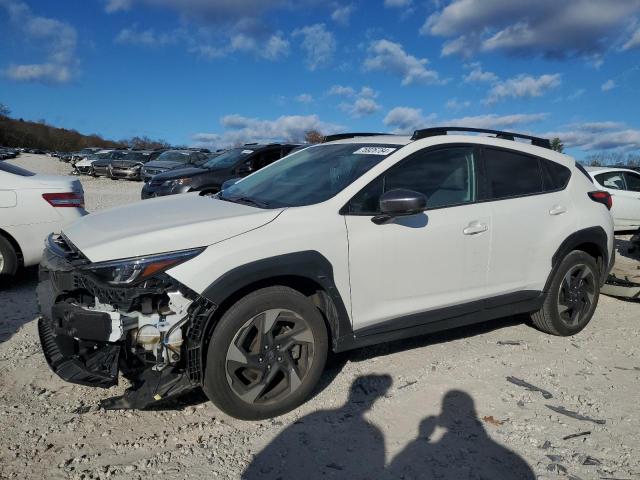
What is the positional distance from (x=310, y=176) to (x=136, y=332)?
1.75 m

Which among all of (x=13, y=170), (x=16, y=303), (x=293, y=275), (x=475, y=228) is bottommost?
(x=16, y=303)

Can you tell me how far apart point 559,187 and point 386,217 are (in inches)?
77.6

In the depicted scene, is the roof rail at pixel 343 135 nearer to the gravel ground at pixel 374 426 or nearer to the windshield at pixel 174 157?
the gravel ground at pixel 374 426

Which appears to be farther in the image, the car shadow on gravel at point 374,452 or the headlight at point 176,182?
the headlight at point 176,182

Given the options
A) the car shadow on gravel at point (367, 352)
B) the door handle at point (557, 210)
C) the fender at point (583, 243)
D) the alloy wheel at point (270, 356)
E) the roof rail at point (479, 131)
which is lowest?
the car shadow on gravel at point (367, 352)

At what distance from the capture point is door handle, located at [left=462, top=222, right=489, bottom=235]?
3.73m

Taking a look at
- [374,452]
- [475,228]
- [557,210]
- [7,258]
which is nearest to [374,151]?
Answer: [475,228]

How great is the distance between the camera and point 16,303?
5.16 m

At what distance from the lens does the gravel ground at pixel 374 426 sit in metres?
2.72

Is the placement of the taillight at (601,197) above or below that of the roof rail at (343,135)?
below

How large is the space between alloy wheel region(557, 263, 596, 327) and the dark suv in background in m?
6.59

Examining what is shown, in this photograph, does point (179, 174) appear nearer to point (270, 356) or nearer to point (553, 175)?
point (553, 175)

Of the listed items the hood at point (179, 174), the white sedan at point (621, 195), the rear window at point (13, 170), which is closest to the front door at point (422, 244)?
the rear window at point (13, 170)

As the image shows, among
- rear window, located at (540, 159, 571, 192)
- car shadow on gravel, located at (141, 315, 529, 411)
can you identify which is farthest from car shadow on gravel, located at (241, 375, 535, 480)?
rear window, located at (540, 159, 571, 192)
